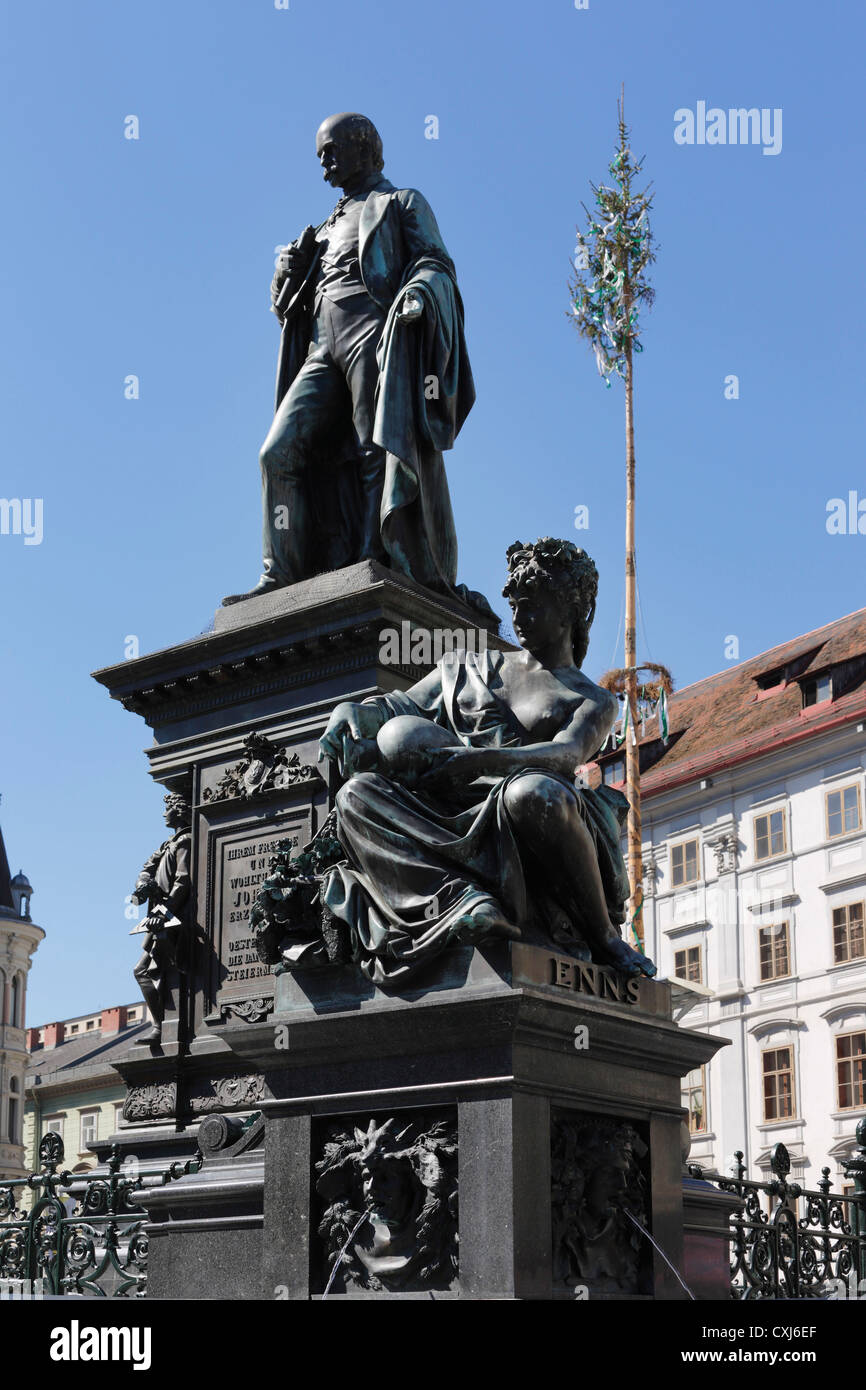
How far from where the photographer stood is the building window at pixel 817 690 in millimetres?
46906

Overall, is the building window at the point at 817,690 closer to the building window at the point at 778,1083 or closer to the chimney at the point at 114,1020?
the building window at the point at 778,1083

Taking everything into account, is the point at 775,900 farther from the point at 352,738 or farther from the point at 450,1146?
the point at 450,1146

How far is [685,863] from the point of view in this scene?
50062 mm

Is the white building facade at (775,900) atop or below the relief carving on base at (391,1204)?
atop

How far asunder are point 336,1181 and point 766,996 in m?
41.2

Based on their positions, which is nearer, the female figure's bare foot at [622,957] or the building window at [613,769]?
the female figure's bare foot at [622,957]

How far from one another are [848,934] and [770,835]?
12.9 ft

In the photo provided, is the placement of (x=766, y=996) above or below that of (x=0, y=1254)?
above

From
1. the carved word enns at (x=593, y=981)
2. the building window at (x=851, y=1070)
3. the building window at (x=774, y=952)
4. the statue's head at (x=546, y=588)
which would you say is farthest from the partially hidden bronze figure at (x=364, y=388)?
the building window at (x=774, y=952)

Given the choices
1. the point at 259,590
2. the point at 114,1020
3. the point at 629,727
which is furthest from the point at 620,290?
the point at 114,1020

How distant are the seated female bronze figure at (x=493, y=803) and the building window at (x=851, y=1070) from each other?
37185 mm
